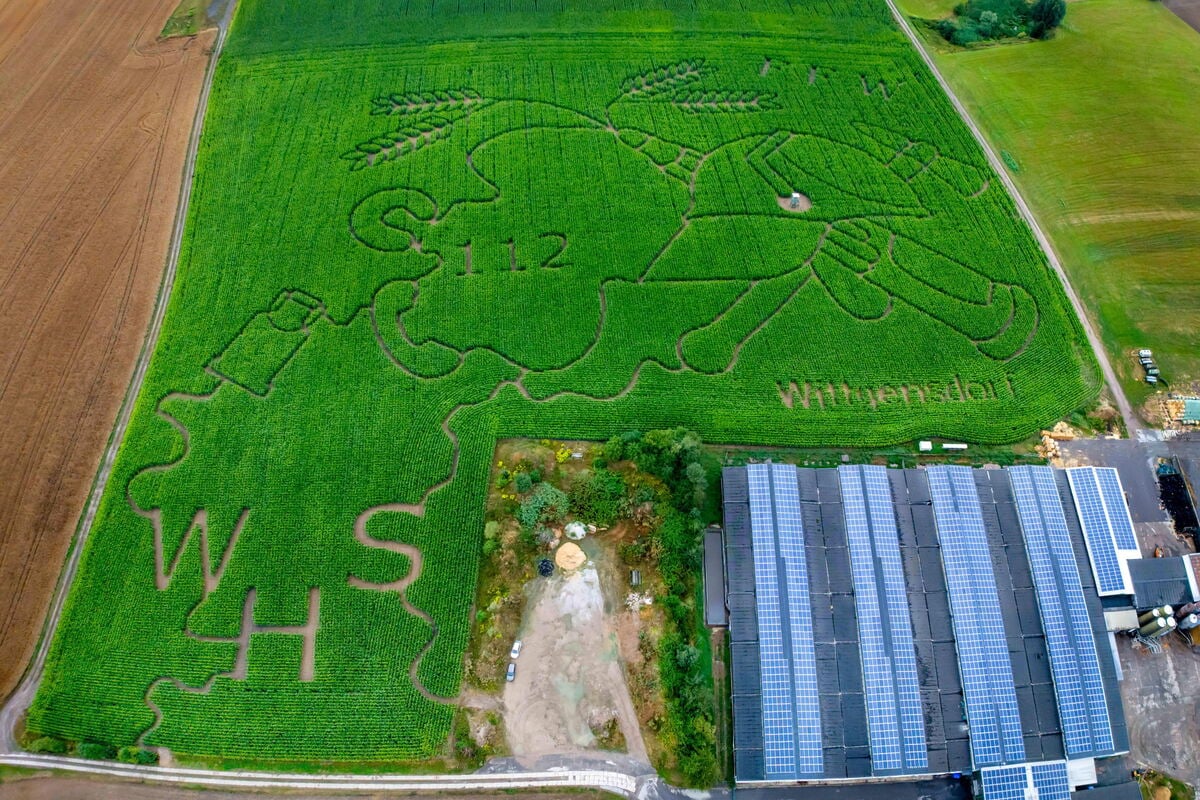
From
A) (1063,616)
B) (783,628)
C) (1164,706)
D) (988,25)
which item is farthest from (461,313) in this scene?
(988,25)

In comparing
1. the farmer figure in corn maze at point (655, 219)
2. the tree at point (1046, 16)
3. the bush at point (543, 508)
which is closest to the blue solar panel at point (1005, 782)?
the farmer figure in corn maze at point (655, 219)

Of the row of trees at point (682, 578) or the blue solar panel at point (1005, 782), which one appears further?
the row of trees at point (682, 578)

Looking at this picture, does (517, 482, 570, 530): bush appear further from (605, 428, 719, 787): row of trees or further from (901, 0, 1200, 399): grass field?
(901, 0, 1200, 399): grass field

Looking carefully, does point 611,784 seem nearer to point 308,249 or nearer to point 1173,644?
point 1173,644

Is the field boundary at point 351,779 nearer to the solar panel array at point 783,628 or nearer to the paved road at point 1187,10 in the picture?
the solar panel array at point 783,628

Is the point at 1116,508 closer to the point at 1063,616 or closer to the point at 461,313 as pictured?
the point at 1063,616

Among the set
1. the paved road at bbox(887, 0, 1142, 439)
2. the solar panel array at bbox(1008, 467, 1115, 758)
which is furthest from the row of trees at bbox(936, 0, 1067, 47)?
the solar panel array at bbox(1008, 467, 1115, 758)
